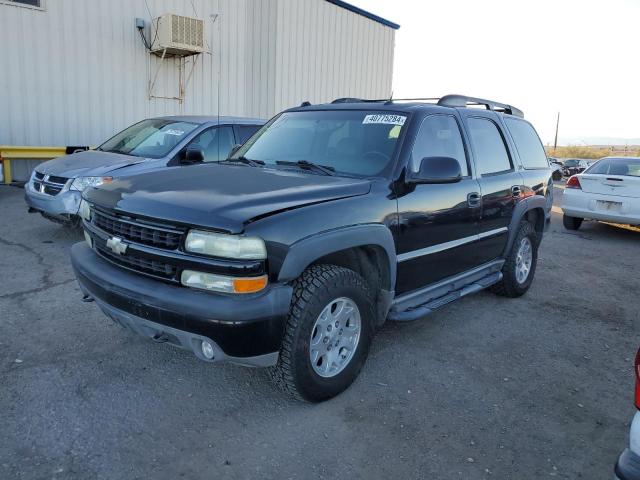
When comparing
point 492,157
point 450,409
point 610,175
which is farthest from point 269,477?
point 610,175

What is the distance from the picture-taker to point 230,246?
2660 mm

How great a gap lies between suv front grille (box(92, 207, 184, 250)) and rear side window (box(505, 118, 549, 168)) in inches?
148

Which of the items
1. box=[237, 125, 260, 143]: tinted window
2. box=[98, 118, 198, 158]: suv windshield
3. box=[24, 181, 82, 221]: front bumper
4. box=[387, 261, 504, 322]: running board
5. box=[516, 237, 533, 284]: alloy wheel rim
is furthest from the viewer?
box=[237, 125, 260, 143]: tinted window

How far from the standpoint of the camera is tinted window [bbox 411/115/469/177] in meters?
3.84

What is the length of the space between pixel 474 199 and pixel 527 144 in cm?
173

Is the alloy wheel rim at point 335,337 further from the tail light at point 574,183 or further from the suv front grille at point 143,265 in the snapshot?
the tail light at point 574,183

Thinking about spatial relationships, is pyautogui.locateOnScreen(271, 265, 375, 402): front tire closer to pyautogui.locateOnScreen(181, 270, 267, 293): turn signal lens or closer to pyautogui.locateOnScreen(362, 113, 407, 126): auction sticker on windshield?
pyautogui.locateOnScreen(181, 270, 267, 293): turn signal lens

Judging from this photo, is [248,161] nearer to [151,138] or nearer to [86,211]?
[86,211]

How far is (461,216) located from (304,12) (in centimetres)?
1344

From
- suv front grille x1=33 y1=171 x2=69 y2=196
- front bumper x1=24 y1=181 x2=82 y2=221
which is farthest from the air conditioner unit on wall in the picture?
front bumper x1=24 y1=181 x2=82 y2=221

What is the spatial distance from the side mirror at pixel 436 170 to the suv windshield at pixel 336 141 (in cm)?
24

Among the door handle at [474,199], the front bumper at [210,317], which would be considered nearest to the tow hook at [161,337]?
the front bumper at [210,317]

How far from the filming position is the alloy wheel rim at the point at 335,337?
3109mm

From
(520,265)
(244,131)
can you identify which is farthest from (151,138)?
(520,265)
